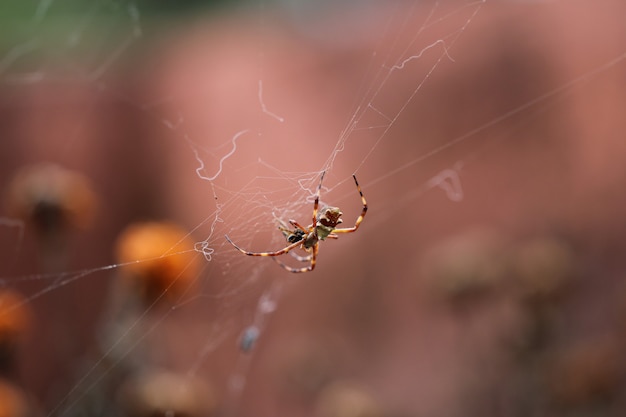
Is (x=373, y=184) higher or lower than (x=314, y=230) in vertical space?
higher

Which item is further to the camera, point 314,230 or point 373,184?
point 373,184

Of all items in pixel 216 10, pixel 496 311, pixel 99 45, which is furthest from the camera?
pixel 216 10

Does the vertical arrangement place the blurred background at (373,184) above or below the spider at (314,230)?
above

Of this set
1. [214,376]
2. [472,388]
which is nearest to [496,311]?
[472,388]

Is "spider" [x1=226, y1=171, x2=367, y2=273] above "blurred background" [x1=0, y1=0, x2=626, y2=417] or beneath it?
beneath

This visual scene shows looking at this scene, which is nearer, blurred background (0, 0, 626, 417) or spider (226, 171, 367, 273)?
spider (226, 171, 367, 273)

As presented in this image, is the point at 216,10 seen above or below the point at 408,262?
above

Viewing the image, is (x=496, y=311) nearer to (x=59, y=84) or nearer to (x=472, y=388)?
(x=472, y=388)

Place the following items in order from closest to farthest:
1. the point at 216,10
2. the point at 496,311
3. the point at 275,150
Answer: the point at 496,311
the point at 275,150
the point at 216,10
